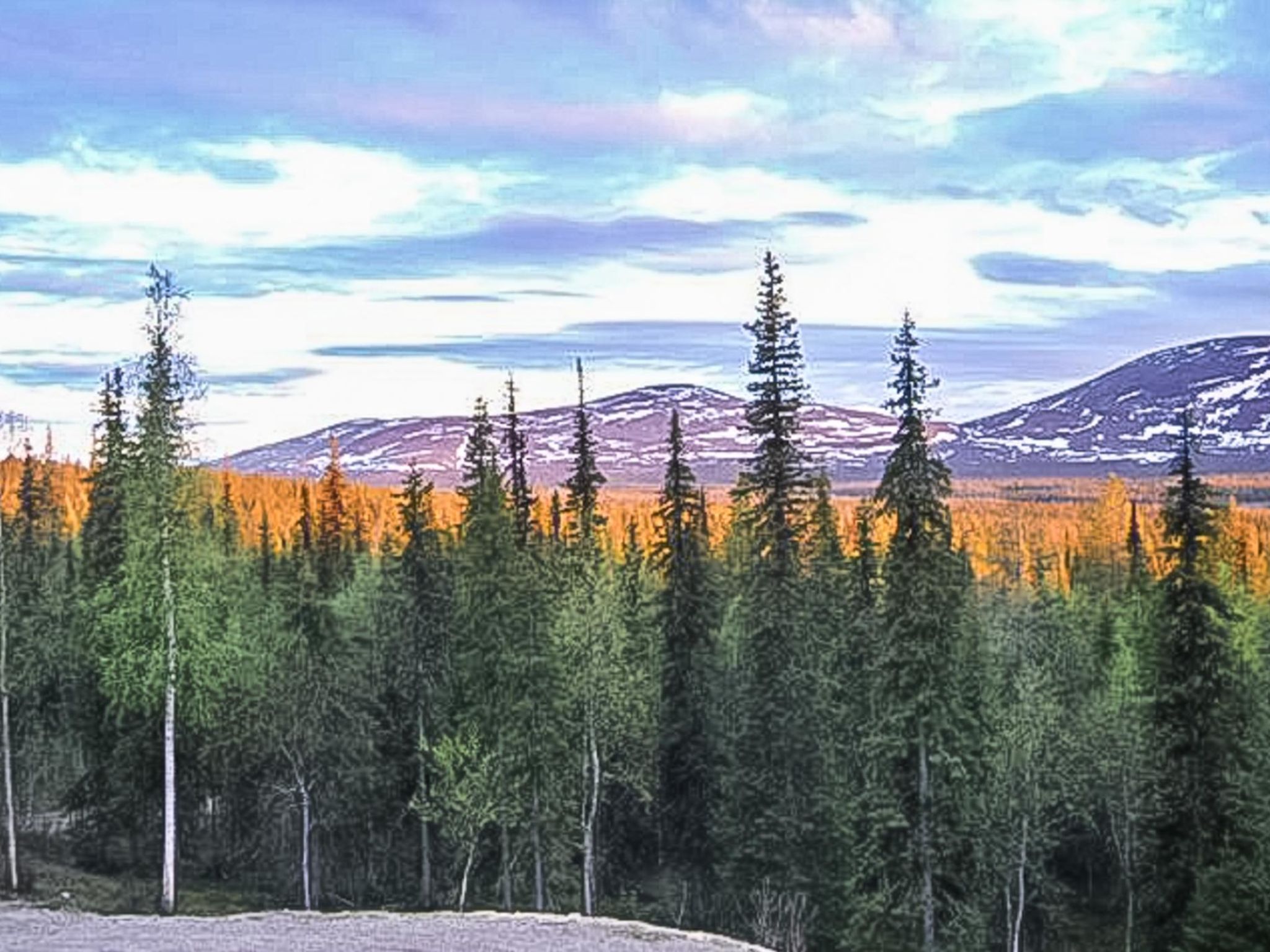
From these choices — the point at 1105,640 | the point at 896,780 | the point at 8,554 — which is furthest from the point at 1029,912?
the point at 8,554

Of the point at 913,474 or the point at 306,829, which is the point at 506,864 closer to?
the point at 306,829

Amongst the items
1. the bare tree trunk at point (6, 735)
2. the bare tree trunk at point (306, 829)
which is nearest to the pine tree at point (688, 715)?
the bare tree trunk at point (306, 829)

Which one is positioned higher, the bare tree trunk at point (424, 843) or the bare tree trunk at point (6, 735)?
the bare tree trunk at point (6, 735)

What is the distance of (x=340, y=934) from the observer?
2577 centimetres

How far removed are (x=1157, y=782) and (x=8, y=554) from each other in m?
47.9

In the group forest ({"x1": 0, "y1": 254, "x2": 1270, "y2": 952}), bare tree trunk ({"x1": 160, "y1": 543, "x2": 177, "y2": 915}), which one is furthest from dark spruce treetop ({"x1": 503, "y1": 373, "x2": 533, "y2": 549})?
bare tree trunk ({"x1": 160, "y1": 543, "x2": 177, "y2": 915})

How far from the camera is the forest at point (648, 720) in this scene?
33.7 meters

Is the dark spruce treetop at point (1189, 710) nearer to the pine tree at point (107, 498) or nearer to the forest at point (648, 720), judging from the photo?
the forest at point (648, 720)

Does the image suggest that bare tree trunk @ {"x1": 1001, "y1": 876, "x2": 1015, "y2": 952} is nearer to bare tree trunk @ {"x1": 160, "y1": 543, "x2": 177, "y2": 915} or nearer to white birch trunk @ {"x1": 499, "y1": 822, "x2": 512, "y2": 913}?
white birch trunk @ {"x1": 499, "y1": 822, "x2": 512, "y2": 913}

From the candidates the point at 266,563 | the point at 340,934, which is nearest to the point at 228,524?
the point at 266,563

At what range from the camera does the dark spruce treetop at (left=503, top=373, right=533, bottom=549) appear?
1806 inches

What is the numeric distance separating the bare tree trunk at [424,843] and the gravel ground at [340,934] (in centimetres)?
1188

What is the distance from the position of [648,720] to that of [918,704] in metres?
10.9

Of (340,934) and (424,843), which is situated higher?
(340,934)
